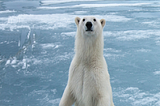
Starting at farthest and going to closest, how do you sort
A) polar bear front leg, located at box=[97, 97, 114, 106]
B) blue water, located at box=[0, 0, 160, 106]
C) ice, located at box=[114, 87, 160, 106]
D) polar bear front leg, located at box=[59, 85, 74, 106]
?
1. blue water, located at box=[0, 0, 160, 106]
2. ice, located at box=[114, 87, 160, 106]
3. polar bear front leg, located at box=[59, 85, 74, 106]
4. polar bear front leg, located at box=[97, 97, 114, 106]

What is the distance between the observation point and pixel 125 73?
6027 millimetres

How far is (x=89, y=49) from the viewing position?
6.77 ft

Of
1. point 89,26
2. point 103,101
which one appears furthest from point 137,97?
point 89,26

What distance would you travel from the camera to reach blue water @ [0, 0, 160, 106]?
503 cm

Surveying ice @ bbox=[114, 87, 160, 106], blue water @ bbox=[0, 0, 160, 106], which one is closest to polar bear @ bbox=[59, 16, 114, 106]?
blue water @ bbox=[0, 0, 160, 106]

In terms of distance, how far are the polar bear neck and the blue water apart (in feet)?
9.12

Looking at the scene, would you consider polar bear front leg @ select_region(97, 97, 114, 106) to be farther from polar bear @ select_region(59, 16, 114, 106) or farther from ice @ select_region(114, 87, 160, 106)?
ice @ select_region(114, 87, 160, 106)

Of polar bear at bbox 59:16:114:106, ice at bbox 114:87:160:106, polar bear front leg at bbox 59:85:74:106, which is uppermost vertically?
polar bear at bbox 59:16:114:106

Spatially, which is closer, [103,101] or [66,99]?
[103,101]

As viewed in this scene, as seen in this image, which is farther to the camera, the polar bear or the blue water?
the blue water

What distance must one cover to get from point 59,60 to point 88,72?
16.0 ft

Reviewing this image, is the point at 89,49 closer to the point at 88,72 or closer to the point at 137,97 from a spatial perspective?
the point at 88,72

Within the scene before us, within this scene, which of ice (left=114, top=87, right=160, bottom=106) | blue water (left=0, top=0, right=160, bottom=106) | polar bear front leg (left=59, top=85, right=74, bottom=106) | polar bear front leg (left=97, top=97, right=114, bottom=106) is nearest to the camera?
polar bear front leg (left=97, top=97, right=114, bottom=106)

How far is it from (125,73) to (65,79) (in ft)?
5.52
